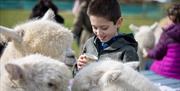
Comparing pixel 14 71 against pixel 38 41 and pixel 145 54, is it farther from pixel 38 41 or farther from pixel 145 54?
pixel 145 54

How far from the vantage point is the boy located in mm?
2930

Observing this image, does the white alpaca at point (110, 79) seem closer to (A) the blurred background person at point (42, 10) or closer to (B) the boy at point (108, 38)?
(B) the boy at point (108, 38)

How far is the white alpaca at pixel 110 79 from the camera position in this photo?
183 centimetres

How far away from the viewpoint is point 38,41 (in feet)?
8.46

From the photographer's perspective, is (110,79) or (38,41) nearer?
(110,79)

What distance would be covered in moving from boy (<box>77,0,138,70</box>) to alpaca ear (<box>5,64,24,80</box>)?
1.18 m

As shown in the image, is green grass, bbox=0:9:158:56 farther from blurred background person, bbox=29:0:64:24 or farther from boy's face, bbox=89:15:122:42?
boy's face, bbox=89:15:122:42

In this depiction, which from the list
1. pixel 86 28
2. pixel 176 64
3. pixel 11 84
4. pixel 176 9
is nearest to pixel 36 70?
pixel 11 84

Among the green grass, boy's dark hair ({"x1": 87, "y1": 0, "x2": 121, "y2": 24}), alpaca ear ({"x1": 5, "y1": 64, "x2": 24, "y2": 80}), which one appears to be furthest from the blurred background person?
the green grass

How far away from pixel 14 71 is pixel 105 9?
56.8 inches

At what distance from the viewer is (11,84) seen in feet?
5.91

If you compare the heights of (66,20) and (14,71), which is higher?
(66,20)

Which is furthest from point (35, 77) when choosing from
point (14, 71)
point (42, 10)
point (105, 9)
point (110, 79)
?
point (42, 10)

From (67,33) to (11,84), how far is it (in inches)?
35.7
